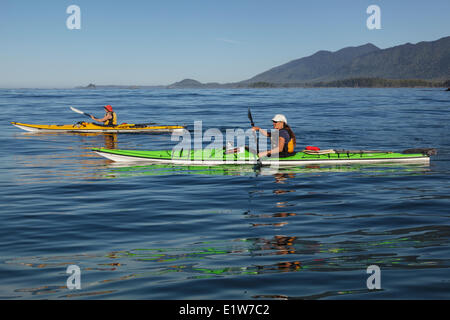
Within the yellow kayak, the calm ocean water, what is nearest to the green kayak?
the calm ocean water

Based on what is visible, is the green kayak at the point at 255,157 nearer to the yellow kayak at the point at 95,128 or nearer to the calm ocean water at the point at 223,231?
the calm ocean water at the point at 223,231

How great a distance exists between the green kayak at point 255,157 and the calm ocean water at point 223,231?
366 mm

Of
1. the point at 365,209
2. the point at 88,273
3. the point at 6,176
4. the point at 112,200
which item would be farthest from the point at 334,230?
the point at 6,176

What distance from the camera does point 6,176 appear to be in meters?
13.1

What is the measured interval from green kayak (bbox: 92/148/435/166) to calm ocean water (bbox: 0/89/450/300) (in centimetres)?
37

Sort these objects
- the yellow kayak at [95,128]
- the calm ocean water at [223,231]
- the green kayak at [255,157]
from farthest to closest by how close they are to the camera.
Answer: the yellow kayak at [95,128] → the green kayak at [255,157] → the calm ocean water at [223,231]

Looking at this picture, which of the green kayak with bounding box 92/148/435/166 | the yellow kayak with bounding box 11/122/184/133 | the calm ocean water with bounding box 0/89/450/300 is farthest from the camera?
the yellow kayak with bounding box 11/122/184/133

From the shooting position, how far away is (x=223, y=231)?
25.1ft

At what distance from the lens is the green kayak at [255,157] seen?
13875 millimetres

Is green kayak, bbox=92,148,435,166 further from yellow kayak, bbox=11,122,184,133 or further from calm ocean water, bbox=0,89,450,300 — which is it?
yellow kayak, bbox=11,122,184,133

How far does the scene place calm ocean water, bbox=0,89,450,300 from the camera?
17.4 feet

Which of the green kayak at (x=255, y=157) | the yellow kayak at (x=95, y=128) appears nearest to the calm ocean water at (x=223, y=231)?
the green kayak at (x=255, y=157)

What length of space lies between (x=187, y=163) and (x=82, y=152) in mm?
6058
